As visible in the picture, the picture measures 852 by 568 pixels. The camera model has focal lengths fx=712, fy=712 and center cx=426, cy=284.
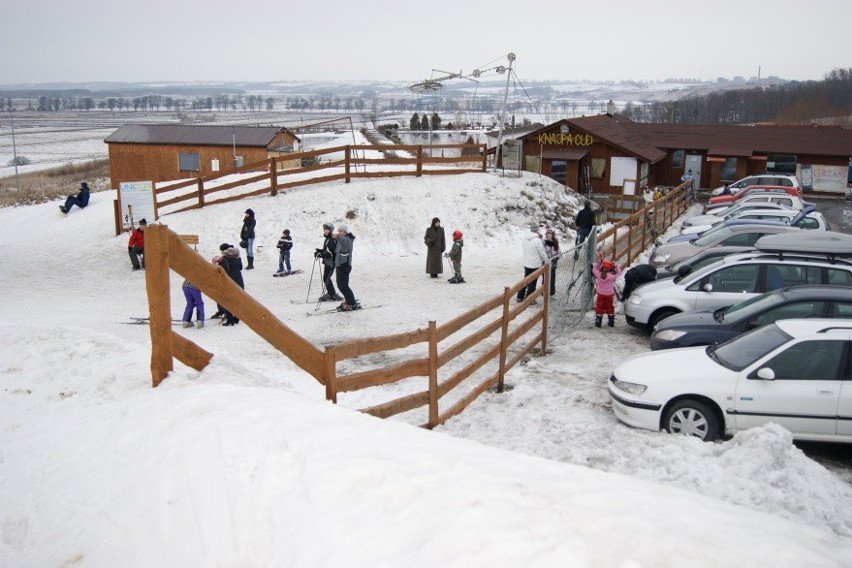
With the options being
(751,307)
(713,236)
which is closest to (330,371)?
(751,307)

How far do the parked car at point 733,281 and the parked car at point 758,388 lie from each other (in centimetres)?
362

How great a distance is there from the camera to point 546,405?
27.7 ft

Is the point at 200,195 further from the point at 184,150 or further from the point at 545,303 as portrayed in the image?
the point at 545,303

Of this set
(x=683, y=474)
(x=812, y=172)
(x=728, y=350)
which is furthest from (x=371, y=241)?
(x=812, y=172)

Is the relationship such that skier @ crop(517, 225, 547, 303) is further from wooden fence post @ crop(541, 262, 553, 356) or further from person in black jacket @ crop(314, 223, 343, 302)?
person in black jacket @ crop(314, 223, 343, 302)

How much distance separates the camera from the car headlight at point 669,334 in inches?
385

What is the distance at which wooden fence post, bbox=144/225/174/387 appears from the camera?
566 cm

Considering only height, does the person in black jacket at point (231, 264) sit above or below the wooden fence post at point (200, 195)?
below

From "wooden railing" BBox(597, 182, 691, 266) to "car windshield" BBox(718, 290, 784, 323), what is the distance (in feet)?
15.4

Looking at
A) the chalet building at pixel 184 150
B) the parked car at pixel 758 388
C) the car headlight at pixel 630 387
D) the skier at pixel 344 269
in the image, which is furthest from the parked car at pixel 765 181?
the car headlight at pixel 630 387

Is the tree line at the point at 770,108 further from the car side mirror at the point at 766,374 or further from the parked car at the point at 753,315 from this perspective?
the car side mirror at the point at 766,374

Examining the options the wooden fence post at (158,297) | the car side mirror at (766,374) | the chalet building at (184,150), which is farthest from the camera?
the chalet building at (184,150)

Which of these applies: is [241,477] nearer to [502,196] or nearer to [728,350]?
[728,350]

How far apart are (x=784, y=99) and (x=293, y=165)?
5051 inches
